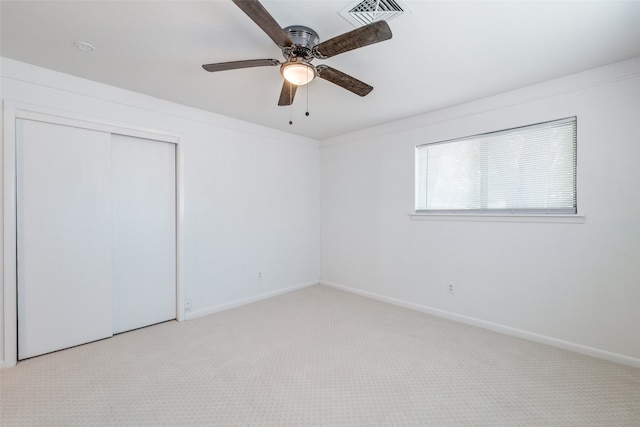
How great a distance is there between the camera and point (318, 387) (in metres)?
2.08

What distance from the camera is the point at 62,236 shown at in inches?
102

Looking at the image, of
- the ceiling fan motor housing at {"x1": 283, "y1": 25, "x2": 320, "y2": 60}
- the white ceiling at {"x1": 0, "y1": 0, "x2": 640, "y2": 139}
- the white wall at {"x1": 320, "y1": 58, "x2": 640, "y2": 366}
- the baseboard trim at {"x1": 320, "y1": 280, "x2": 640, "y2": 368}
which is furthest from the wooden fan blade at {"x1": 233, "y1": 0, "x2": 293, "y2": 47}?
the baseboard trim at {"x1": 320, "y1": 280, "x2": 640, "y2": 368}

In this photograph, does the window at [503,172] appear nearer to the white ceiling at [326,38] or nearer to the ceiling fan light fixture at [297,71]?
the white ceiling at [326,38]

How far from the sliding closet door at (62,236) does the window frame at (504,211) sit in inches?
138

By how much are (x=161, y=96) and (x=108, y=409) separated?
9.26 ft

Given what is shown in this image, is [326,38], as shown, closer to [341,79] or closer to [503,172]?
[341,79]

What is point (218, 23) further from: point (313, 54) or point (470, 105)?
point (470, 105)

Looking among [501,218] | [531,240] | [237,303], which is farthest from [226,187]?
[531,240]

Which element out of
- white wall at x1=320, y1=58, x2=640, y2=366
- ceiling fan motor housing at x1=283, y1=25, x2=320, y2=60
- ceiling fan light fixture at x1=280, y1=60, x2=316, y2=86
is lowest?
white wall at x1=320, y1=58, x2=640, y2=366

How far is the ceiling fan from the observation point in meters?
1.43

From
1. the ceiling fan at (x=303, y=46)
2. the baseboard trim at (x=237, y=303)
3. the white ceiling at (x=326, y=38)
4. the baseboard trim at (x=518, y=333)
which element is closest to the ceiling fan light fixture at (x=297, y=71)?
the ceiling fan at (x=303, y=46)

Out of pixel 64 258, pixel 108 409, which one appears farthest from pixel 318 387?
pixel 64 258

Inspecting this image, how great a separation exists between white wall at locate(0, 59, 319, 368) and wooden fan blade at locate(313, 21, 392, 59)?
88.4 inches

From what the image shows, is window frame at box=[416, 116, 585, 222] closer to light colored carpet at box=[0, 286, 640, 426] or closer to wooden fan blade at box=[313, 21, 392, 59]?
light colored carpet at box=[0, 286, 640, 426]
